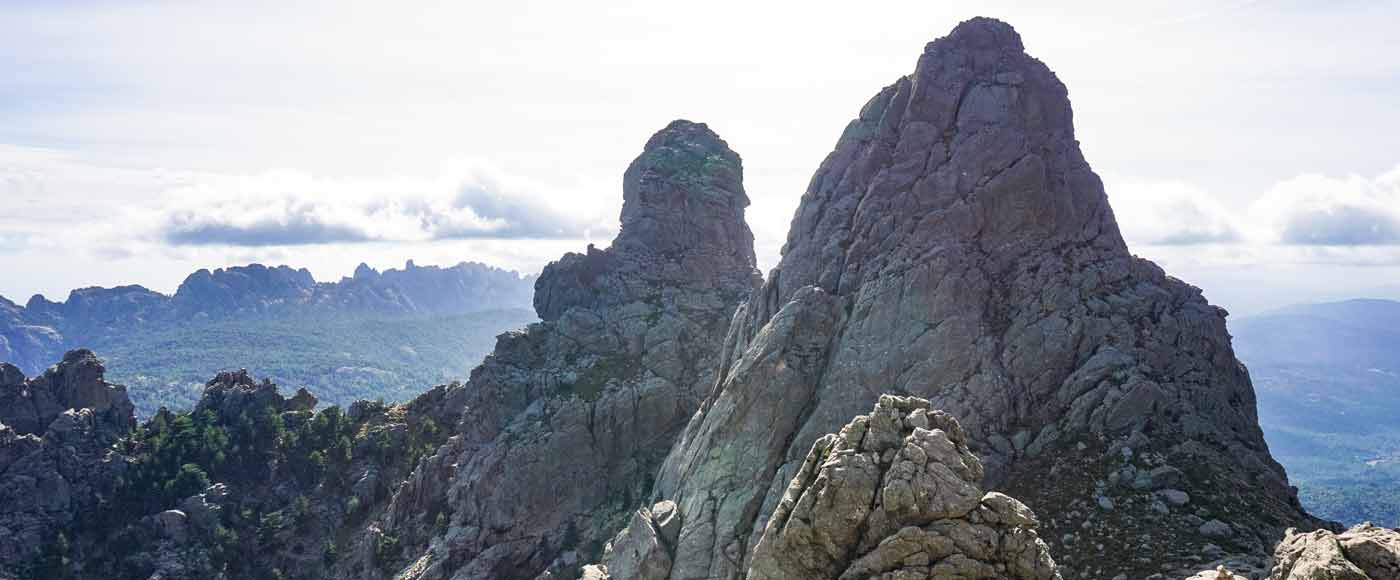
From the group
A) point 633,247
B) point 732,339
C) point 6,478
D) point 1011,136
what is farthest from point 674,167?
point 6,478

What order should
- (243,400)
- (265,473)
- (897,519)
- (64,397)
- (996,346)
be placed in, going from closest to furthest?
1. (897,519)
2. (996,346)
3. (265,473)
4. (64,397)
5. (243,400)

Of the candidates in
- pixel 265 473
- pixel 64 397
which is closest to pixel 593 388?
pixel 265 473

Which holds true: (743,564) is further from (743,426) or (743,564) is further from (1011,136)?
(1011,136)

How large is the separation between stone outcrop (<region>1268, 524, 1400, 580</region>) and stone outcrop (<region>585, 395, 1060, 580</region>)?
8858 mm

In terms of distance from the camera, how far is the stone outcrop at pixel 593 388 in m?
107

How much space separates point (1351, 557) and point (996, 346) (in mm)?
42174

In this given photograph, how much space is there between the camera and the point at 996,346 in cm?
7488

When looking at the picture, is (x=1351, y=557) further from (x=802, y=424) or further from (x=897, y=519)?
(x=802, y=424)

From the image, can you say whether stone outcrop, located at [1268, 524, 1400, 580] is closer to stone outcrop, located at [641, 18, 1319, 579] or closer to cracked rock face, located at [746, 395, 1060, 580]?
cracked rock face, located at [746, 395, 1060, 580]

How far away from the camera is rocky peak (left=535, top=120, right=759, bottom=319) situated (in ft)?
431

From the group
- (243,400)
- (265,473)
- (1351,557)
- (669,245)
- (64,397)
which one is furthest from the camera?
(243,400)

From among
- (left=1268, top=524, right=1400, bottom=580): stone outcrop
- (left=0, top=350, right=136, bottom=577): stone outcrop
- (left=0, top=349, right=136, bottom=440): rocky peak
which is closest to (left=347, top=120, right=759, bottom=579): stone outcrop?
(left=0, top=350, right=136, bottom=577): stone outcrop

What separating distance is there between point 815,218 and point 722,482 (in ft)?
98.2

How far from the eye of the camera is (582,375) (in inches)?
4651
